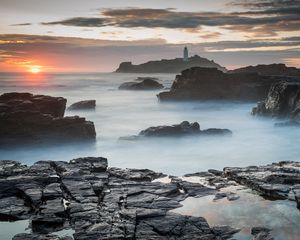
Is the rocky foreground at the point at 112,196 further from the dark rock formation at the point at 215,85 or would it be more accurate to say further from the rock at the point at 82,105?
the dark rock formation at the point at 215,85

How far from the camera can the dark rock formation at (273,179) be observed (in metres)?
13.6

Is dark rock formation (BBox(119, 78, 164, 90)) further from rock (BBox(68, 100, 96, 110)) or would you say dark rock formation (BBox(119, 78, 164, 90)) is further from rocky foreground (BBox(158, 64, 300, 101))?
rock (BBox(68, 100, 96, 110))

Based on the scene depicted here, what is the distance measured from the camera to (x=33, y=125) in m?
31.6

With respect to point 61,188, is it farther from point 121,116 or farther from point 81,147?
point 121,116

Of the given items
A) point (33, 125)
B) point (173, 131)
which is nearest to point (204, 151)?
point (173, 131)

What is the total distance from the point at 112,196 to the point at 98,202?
71 cm

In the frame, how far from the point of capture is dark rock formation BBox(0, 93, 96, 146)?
31.1 metres

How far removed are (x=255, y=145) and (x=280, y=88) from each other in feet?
47.5

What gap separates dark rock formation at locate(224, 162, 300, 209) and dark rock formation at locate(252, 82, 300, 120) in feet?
87.4

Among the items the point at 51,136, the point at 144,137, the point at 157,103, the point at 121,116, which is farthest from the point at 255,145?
the point at 157,103

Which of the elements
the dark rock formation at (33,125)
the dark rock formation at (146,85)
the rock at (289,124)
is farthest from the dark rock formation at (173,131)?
the dark rock formation at (146,85)

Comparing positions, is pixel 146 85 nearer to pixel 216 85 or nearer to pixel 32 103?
pixel 216 85

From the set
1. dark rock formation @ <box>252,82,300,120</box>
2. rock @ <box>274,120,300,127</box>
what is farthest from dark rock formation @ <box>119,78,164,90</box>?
rock @ <box>274,120,300,127</box>

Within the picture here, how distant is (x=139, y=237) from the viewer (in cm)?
1001
